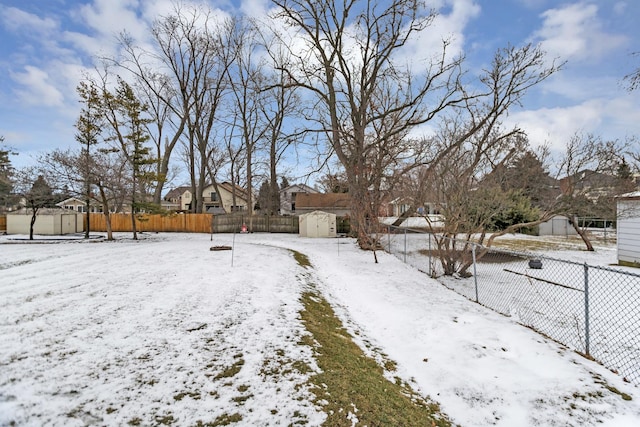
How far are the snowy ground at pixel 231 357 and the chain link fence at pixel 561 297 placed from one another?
2.60ft

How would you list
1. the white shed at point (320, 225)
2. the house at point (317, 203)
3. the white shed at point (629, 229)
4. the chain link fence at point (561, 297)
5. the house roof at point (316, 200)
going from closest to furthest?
the chain link fence at point (561, 297) → the white shed at point (629, 229) → the white shed at point (320, 225) → the house at point (317, 203) → the house roof at point (316, 200)

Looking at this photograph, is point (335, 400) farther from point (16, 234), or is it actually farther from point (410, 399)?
point (16, 234)

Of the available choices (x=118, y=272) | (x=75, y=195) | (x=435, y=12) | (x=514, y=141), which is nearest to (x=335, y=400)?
(x=118, y=272)

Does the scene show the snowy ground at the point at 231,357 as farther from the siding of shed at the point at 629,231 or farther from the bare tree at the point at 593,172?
the bare tree at the point at 593,172

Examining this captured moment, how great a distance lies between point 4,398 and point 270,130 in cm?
2761

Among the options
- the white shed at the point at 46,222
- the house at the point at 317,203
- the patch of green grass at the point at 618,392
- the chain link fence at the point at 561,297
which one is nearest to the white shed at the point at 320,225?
the chain link fence at the point at 561,297

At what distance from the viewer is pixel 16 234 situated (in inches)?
846

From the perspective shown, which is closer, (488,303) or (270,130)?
(488,303)

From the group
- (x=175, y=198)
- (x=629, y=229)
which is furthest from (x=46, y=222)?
(x=175, y=198)

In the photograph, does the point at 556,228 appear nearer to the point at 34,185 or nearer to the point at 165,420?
the point at 165,420

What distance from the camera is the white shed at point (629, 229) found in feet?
37.1

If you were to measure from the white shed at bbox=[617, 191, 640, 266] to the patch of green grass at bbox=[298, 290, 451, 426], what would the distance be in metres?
13.1

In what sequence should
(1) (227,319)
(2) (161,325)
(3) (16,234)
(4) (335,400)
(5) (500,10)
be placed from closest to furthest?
(4) (335,400)
(2) (161,325)
(1) (227,319)
(5) (500,10)
(3) (16,234)

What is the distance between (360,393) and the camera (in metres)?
2.83
